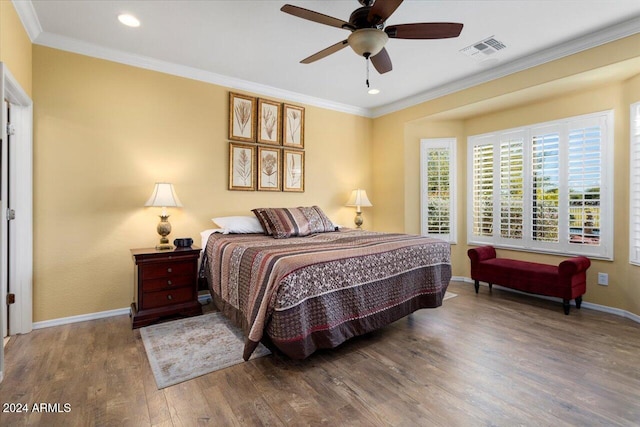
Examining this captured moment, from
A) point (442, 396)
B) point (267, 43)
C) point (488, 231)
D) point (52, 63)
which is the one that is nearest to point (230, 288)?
point (442, 396)

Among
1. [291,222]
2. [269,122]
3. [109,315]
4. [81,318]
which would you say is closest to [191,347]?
[109,315]

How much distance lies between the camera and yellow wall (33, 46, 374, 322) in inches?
119

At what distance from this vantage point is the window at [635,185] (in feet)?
10.3

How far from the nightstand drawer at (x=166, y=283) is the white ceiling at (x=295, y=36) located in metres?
2.40

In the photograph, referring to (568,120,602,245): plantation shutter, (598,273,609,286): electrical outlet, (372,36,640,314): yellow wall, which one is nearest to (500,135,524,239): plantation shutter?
(372,36,640,314): yellow wall

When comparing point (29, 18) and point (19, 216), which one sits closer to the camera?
point (29, 18)

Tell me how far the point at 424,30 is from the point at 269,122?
2.59 metres

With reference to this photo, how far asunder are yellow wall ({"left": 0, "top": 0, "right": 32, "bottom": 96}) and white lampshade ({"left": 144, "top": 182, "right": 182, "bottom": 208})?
1.34 meters

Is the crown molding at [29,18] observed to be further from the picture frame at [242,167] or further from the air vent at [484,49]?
the air vent at [484,49]

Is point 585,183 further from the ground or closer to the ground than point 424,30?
closer to the ground

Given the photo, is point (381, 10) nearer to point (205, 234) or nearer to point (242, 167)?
point (242, 167)

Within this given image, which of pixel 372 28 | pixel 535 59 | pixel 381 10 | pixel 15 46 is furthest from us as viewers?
pixel 535 59

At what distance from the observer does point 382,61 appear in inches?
107

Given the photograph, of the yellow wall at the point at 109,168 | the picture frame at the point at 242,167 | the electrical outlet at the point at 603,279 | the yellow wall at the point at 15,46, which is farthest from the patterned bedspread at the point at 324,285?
the yellow wall at the point at 15,46
